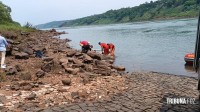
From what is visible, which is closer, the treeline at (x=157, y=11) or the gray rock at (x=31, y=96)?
the gray rock at (x=31, y=96)

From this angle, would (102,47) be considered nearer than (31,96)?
No

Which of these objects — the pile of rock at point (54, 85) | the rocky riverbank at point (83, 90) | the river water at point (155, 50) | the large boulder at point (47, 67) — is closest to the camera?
the rocky riverbank at point (83, 90)

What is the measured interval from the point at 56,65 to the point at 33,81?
238cm

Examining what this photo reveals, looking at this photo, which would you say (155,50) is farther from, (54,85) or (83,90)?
(83,90)

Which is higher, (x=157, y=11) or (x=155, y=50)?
(x=157, y=11)

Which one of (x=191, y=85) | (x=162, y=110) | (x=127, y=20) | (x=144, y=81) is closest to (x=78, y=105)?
(x=162, y=110)

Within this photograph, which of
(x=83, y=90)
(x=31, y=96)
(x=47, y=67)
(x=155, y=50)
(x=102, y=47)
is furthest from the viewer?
(x=155, y=50)

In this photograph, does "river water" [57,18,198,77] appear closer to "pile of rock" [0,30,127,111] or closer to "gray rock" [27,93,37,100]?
"pile of rock" [0,30,127,111]

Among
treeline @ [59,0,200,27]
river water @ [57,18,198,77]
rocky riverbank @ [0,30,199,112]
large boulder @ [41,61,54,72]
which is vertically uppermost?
treeline @ [59,0,200,27]

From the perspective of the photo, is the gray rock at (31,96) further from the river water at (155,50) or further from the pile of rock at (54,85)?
the river water at (155,50)

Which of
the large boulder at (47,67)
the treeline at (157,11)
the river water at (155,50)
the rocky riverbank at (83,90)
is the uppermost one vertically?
the treeline at (157,11)

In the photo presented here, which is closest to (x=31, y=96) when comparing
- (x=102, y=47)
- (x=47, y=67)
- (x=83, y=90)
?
(x=83, y=90)

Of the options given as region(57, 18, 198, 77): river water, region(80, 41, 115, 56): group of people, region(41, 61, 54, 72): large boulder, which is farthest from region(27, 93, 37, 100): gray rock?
region(80, 41, 115, 56): group of people

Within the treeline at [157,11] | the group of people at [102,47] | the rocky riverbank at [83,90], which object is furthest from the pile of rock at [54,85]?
the treeline at [157,11]
